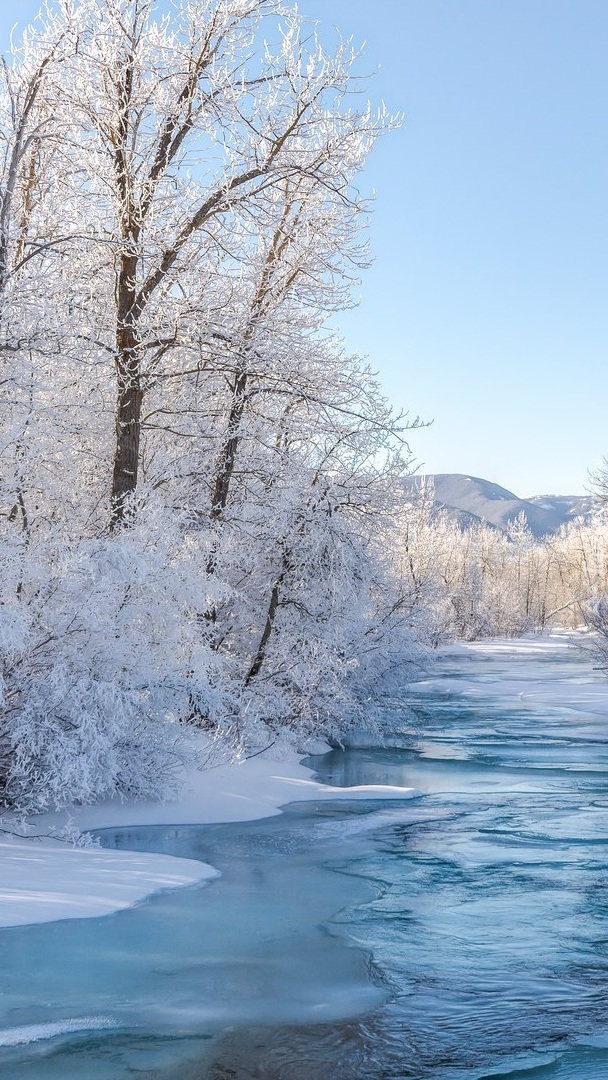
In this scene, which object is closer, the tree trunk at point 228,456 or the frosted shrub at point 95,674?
the frosted shrub at point 95,674

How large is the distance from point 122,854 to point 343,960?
273 centimetres

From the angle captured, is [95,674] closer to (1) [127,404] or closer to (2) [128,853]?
(2) [128,853]

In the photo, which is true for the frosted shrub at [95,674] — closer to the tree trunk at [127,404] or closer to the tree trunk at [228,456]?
the tree trunk at [127,404]

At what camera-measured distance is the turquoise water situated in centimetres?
473

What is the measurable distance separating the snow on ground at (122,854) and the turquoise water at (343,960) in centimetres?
21

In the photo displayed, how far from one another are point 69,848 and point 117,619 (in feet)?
6.89

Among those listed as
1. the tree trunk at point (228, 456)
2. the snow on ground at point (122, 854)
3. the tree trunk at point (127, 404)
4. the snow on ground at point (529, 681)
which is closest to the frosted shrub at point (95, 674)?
the snow on ground at point (122, 854)

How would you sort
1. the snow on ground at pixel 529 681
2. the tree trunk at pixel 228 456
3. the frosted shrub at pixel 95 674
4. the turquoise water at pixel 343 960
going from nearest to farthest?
the turquoise water at pixel 343 960, the frosted shrub at pixel 95 674, the tree trunk at pixel 228 456, the snow on ground at pixel 529 681

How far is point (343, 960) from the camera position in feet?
20.0

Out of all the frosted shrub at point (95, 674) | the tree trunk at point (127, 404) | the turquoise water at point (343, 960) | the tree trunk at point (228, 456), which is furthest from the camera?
the tree trunk at point (228, 456)

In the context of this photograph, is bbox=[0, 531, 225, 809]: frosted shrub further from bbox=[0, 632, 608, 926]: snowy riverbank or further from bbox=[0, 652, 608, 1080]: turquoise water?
bbox=[0, 652, 608, 1080]: turquoise water

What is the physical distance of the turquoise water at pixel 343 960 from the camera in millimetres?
4734

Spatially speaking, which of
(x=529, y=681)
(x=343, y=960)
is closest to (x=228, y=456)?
(x=343, y=960)

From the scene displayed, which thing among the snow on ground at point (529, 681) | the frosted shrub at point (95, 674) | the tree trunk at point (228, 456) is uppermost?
the tree trunk at point (228, 456)
